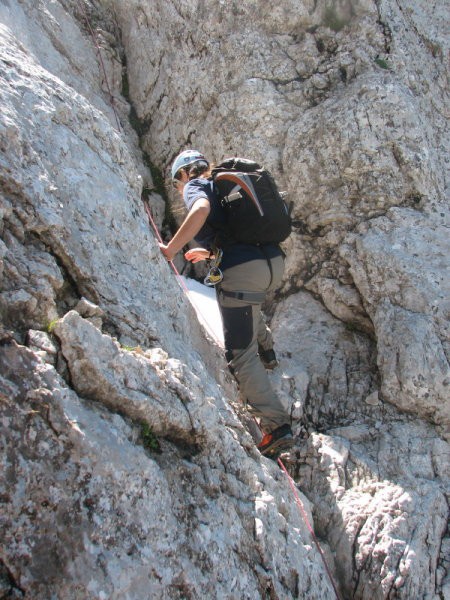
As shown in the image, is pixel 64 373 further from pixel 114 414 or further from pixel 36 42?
pixel 36 42

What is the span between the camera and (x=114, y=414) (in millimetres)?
3814

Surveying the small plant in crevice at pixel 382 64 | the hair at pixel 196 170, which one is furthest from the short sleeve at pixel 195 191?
the small plant in crevice at pixel 382 64

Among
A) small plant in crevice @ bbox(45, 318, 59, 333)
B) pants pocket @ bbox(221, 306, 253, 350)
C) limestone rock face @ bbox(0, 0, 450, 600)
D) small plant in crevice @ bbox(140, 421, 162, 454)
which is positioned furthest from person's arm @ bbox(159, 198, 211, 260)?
small plant in crevice @ bbox(140, 421, 162, 454)

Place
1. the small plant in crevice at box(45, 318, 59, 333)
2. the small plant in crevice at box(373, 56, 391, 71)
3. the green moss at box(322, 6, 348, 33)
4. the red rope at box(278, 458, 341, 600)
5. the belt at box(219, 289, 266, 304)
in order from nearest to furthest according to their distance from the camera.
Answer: the small plant in crevice at box(45, 318, 59, 333) < the red rope at box(278, 458, 341, 600) < the belt at box(219, 289, 266, 304) < the small plant in crevice at box(373, 56, 391, 71) < the green moss at box(322, 6, 348, 33)

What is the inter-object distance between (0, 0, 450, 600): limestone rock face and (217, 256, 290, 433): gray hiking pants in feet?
0.98

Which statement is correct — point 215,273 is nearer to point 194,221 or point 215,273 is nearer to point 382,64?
point 194,221

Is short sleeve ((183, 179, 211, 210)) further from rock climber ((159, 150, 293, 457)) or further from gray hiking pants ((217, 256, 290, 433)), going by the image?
gray hiking pants ((217, 256, 290, 433))

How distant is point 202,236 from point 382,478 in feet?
11.3

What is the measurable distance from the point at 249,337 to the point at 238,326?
18 cm

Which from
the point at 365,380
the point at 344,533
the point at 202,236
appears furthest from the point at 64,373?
the point at 365,380

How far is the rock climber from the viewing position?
589 centimetres

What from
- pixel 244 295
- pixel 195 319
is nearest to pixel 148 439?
pixel 244 295

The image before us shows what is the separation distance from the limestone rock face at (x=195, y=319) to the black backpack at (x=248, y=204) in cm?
95

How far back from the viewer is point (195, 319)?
6578mm
